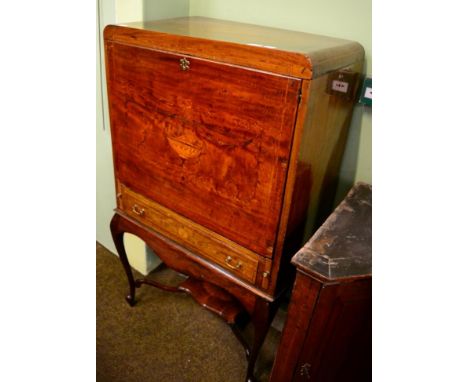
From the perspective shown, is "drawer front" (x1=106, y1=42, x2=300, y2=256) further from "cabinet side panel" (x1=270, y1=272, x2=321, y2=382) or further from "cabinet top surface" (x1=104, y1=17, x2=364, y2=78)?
"cabinet side panel" (x1=270, y1=272, x2=321, y2=382)

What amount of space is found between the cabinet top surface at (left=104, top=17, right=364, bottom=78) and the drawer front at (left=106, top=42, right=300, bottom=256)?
6 centimetres

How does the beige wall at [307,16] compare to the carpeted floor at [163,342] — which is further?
the carpeted floor at [163,342]

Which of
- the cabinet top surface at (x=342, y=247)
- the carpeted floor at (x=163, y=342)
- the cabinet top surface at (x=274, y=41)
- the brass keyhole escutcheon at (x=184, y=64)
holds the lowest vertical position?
the carpeted floor at (x=163, y=342)

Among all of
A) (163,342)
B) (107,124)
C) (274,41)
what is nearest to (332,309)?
(274,41)

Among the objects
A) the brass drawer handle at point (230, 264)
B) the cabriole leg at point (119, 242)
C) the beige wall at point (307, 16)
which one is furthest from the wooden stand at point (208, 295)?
the beige wall at point (307, 16)

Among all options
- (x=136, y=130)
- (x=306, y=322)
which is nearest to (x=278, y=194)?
(x=306, y=322)

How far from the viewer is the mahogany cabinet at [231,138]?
93 centimetres

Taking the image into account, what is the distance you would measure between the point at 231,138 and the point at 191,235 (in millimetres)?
441

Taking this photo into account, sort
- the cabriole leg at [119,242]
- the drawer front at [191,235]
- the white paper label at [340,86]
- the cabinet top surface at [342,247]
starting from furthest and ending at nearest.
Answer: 1. the cabriole leg at [119,242]
2. the drawer front at [191,235]
3. the white paper label at [340,86]
4. the cabinet top surface at [342,247]

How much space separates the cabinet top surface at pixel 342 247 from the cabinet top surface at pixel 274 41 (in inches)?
17.0

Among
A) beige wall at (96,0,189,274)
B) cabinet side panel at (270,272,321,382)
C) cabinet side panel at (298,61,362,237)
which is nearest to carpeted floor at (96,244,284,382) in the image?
beige wall at (96,0,189,274)

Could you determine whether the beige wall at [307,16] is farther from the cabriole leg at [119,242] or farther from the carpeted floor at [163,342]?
the carpeted floor at [163,342]

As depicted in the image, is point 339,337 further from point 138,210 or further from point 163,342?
point 163,342
